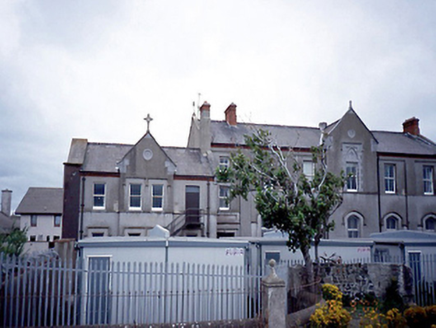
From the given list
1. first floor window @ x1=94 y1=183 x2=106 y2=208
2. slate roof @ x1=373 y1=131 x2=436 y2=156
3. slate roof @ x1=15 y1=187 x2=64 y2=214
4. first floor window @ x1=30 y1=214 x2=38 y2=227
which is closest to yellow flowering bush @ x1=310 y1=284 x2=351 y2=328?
first floor window @ x1=94 y1=183 x2=106 y2=208

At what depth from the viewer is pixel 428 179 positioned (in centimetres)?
3444

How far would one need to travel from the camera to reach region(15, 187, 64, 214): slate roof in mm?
51188

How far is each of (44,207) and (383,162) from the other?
42.1 m

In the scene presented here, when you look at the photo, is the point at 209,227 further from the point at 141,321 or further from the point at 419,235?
the point at 141,321

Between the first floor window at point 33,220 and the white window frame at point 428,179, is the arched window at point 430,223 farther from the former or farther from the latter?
the first floor window at point 33,220

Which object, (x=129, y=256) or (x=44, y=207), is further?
(x=44, y=207)

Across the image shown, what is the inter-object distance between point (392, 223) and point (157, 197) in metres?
19.8

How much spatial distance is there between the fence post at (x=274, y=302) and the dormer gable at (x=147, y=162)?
762 inches

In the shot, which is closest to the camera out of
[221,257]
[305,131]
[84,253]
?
[84,253]

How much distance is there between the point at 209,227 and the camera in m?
29.2

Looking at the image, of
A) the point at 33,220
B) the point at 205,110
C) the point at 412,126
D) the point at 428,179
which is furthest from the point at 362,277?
the point at 33,220

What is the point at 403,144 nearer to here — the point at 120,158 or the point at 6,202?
the point at 120,158

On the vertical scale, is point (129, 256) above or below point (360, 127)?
below

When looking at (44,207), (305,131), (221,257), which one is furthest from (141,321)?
(44,207)
